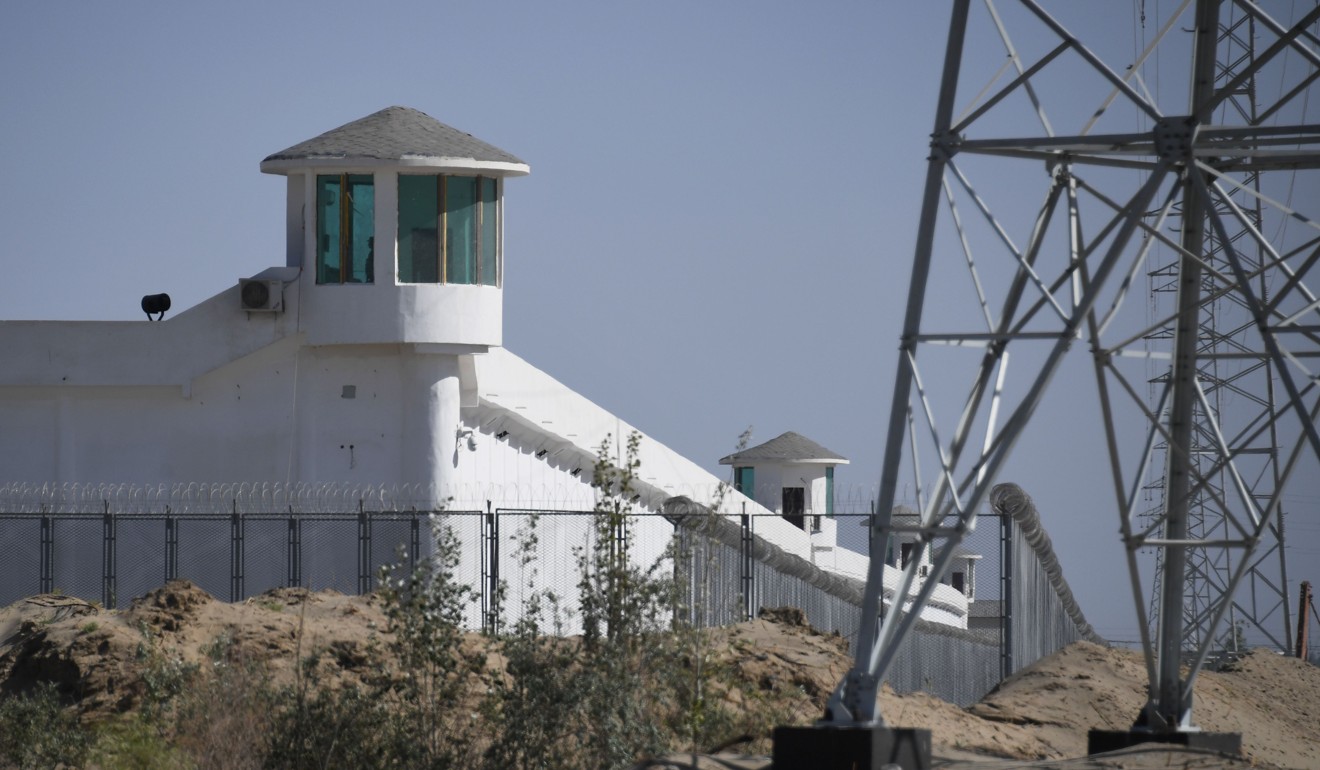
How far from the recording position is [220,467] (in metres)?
31.7

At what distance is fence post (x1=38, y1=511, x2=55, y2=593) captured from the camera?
27.9 m

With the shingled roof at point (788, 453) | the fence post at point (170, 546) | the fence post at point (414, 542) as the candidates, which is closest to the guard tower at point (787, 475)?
the shingled roof at point (788, 453)

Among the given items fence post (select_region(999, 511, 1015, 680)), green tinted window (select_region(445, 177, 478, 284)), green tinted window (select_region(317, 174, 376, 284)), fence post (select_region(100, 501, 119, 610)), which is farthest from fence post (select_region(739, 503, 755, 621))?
green tinted window (select_region(317, 174, 376, 284))

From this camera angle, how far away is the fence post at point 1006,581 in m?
22.2

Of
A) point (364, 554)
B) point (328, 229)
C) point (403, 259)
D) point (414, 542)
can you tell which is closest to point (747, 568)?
point (414, 542)

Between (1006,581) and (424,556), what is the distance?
8.20 m

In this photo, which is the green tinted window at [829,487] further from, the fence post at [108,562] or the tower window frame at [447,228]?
the fence post at [108,562]

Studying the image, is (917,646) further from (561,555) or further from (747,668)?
(561,555)

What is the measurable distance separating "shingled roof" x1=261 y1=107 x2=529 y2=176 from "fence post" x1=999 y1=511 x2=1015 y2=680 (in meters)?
12.3

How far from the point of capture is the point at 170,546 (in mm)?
27469

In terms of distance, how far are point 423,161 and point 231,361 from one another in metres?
4.62

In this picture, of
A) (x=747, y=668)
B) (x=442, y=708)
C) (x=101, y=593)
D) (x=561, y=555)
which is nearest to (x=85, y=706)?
(x=442, y=708)

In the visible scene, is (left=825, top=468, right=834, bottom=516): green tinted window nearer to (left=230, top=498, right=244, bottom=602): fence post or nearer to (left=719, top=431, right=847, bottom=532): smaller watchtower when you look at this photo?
(left=719, top=431, right=847, bottom=532): smaller watchtower

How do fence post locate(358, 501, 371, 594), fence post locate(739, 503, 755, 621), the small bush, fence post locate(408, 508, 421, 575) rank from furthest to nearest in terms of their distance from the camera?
fence post locate(358, 501, 371, 594), fence post locate(408, 508, 421, 575), fence post locate(739, 503, 755, 621), the small bush
